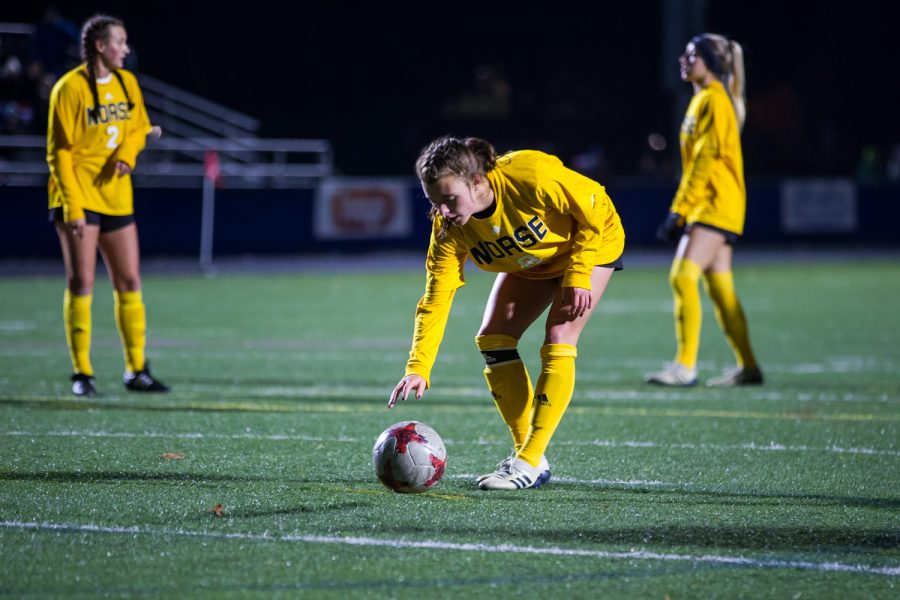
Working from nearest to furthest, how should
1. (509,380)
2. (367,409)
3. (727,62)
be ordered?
(509,380) → (367,409) → (727,62)

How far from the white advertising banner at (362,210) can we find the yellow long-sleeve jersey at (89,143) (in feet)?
51.2

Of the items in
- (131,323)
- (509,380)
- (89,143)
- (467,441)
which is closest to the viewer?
(509,380)

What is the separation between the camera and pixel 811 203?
92.6ft

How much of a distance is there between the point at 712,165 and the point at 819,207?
19.8m

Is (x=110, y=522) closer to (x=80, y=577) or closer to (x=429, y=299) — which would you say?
(x=80, y=577)

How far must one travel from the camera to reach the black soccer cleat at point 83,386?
8.55 metres

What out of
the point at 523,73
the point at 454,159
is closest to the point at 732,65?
the point at 454,159

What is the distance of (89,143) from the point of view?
8.50 metres

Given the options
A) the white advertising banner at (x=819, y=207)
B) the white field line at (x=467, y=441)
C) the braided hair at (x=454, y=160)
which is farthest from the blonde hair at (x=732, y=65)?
the white advertising banner at (x=819, y=207)

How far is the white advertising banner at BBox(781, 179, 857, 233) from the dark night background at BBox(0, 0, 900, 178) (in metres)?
4.03

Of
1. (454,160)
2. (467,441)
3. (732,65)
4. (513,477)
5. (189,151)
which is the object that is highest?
(732,65)

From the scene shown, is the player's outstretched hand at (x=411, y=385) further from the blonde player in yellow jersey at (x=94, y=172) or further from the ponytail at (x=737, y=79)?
the ponytail at (x=737, y=79)

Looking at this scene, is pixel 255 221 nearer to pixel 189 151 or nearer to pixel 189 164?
pixel 189 151

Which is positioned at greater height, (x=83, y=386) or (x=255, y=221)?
(x=83, y=386)
